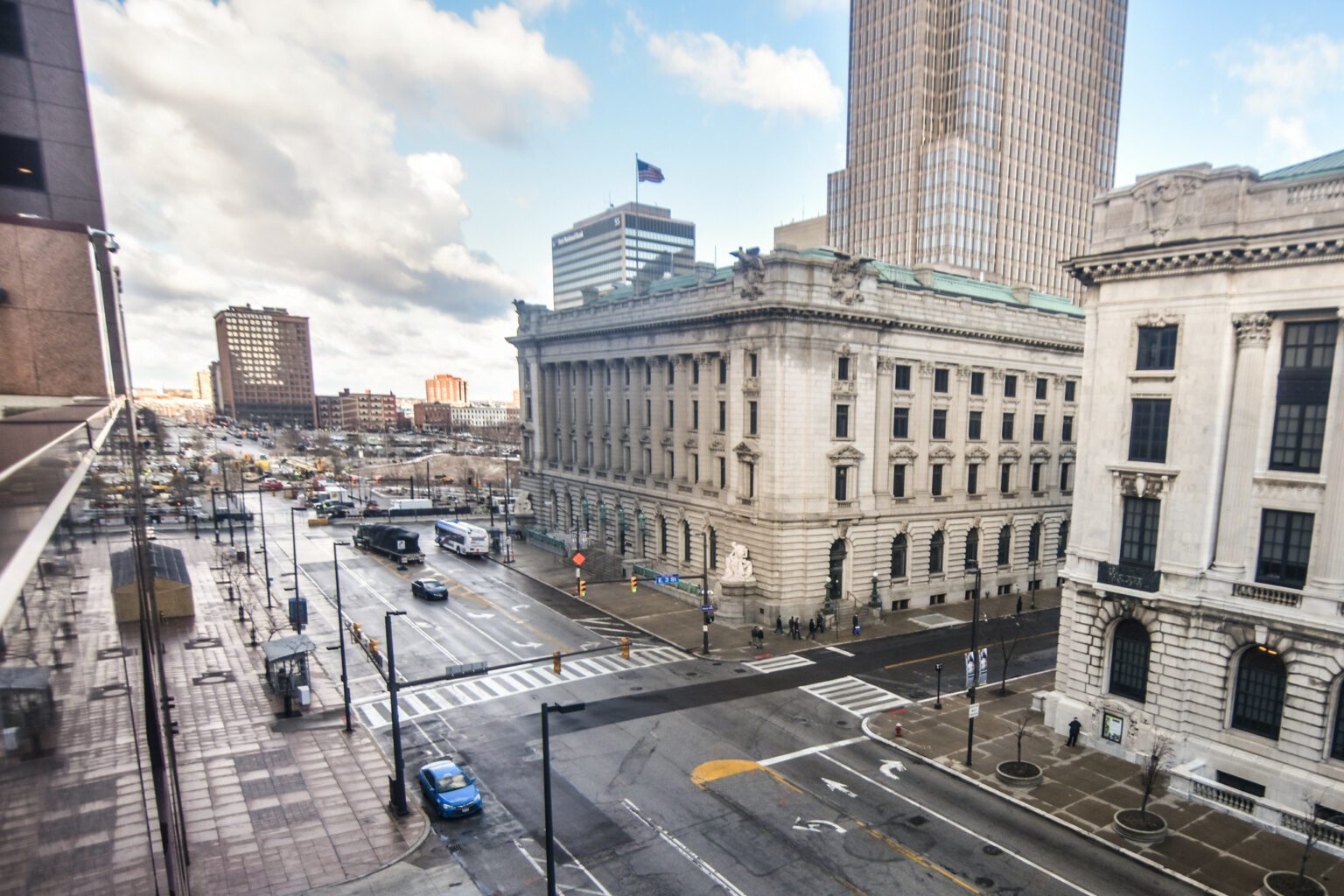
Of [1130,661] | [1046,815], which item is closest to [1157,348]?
[1130,661]

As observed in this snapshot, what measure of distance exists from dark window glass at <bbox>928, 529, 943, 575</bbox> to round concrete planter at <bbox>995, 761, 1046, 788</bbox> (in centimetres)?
2575

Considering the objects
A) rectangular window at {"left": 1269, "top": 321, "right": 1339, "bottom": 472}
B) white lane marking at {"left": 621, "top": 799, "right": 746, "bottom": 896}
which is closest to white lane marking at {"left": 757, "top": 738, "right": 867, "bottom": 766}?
white lane marking at {"left": 621, "top": 799, "right": 746, "bottom": 896}

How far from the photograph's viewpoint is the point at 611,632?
146ft

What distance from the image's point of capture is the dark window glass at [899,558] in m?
50.8

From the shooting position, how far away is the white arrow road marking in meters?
25.7

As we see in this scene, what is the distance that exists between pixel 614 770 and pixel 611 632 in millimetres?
17534

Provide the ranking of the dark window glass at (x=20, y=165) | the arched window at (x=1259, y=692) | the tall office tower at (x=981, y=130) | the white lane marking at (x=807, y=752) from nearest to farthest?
1. the dark window glass at (x=20, y=165)
2. the arched window at (x=1259, y=692)
3. the white lane marking at (x=807, y=752)
4. the tall office tower at (x=981, y=130)

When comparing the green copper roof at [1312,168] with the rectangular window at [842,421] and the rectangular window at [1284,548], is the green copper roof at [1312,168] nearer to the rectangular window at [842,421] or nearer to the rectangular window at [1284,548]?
the rectangular window at [1284,548]

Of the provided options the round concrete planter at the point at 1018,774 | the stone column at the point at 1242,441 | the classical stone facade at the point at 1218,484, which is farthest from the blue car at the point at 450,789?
the stone column at the point at 1242,441

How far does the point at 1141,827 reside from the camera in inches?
907

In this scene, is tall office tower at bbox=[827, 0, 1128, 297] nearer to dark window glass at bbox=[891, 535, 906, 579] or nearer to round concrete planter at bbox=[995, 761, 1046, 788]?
dark window glass at bbox=[891, 535, 906, 579]

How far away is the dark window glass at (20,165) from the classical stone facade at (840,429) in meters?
36.5

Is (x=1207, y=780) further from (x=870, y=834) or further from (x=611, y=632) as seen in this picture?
(x=611, y=632)

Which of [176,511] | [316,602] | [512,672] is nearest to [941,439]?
[512,672]
